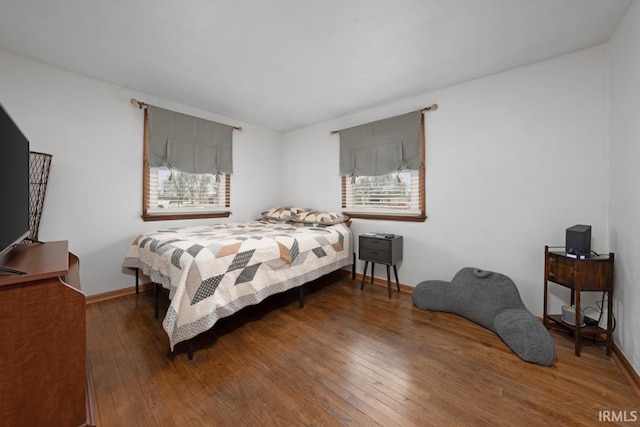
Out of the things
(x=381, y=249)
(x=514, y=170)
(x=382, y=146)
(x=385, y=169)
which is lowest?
(x=381, y=249)

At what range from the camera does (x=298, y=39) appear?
1999 mm

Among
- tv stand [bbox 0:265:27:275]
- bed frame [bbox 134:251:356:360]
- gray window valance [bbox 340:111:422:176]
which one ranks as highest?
gray window valance [bbox 340:111:422:176]

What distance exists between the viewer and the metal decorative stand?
221cm

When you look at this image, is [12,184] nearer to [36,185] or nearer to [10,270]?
[10,270]

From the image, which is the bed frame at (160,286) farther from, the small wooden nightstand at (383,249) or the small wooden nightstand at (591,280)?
the small wooden nightstand at (591,280)

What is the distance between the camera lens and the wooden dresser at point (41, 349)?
95 centimetres

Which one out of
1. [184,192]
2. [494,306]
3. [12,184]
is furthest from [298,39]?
[494,306]

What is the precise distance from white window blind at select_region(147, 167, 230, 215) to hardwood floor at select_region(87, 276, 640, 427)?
1.38 meters

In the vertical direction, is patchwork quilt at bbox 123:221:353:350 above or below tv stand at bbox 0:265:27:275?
below

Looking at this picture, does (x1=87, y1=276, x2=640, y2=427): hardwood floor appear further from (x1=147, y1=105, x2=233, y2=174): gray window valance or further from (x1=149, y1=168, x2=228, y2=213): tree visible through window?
(x1=147, y1=105, x2=233, y2=174): gray window valance

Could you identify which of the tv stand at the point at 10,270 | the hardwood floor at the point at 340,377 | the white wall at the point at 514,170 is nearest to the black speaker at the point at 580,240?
the white wall at the point at 514,170

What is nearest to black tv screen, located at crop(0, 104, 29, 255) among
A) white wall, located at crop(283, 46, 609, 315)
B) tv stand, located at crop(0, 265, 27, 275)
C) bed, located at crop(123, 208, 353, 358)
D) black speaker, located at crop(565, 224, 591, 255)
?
tv stand, located at crop(0, 265, 27, 275)

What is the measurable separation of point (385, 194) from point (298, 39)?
2.09m

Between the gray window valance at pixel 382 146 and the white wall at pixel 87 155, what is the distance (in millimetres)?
2421
